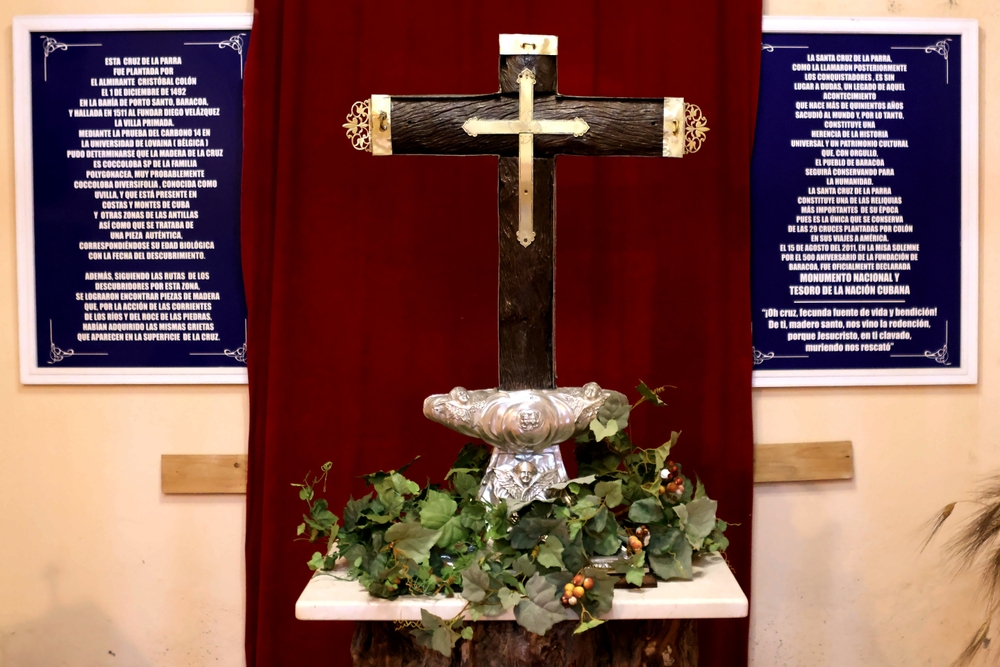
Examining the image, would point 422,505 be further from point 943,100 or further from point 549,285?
point 943,100

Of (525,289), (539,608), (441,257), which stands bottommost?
(539,608)

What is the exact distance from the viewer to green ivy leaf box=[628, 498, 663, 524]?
1.54m

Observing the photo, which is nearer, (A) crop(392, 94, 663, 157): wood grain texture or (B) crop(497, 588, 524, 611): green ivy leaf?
(B) crop(497, 588, 524, 611): green ivy leaf

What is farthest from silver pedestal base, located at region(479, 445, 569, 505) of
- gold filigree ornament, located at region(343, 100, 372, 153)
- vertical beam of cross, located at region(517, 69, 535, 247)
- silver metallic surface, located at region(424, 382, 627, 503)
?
gold filigree ornament, located at region(343, 100, 372, 153)

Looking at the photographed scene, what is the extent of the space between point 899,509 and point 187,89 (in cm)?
232

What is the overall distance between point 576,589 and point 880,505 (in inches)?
52.6

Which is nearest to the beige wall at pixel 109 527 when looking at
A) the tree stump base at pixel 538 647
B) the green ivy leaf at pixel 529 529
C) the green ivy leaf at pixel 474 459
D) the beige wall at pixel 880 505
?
the green ivy leaf at pixel 474 459

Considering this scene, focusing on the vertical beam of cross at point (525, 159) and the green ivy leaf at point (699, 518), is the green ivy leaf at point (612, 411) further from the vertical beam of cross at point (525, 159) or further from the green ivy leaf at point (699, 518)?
the vertical beam of cross at point (525, 159)

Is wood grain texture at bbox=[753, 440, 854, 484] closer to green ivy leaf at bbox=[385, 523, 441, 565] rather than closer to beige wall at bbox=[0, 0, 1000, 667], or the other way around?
beige wall at bbox=[0, 0, 1000, 667]

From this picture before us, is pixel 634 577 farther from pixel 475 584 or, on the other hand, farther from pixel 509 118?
pixel 509 118

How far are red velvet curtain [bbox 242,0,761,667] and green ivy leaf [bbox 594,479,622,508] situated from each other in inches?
27.4

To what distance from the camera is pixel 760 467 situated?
7.50 feet

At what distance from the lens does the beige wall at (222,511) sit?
228cm

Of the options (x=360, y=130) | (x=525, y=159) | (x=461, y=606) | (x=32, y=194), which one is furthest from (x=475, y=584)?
(x=32, y=194)
